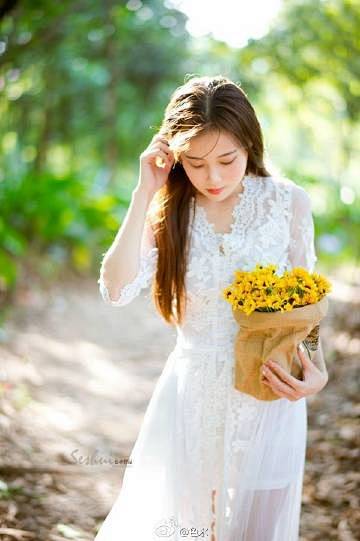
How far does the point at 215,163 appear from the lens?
2266 millimetres

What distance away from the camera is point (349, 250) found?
1234cm

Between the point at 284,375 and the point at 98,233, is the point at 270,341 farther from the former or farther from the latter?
the point at 98,233

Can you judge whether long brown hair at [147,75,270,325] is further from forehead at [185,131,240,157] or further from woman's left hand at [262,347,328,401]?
woman's left hand at [262,347,328,401]

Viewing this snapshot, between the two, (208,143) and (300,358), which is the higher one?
(208,143)

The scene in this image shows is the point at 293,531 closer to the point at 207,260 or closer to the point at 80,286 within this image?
the point at 207,260

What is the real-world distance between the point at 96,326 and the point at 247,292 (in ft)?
19.7

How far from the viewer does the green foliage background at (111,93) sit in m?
6.46

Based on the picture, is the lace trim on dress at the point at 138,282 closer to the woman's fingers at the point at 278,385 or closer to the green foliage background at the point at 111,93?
the woman's fingers at the point at 278,385

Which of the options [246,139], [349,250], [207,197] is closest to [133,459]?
[207,197]

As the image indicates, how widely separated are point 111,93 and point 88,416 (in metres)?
8.03

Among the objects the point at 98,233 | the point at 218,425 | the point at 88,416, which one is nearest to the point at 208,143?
the point at 218,425

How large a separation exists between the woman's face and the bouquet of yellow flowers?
374 millimetres

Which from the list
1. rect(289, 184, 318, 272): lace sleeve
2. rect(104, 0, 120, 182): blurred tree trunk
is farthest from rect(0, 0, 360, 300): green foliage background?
rect(289, 184, 318, 272): lace sleeve

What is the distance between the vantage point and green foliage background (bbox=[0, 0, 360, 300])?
646 centimetres
